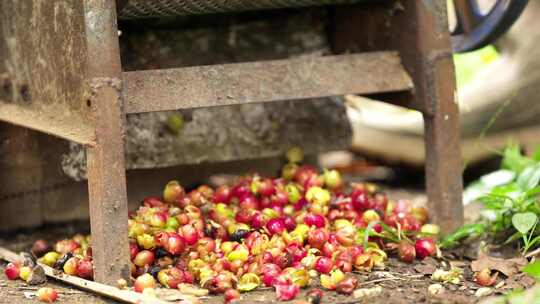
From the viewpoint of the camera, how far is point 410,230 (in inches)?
126

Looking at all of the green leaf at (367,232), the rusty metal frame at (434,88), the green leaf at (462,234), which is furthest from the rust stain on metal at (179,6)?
the green leaf at (462,234)

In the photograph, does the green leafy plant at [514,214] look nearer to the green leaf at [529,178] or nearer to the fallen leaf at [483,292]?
the green leaf at [529,178]

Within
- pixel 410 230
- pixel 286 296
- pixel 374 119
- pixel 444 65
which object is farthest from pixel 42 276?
pixel 374 119

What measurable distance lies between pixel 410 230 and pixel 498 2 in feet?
2.93

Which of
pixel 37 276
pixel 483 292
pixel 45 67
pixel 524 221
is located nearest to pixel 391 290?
pixel 483 292

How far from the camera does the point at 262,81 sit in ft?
10.1

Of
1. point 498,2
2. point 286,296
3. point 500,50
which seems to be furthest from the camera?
point 500,50

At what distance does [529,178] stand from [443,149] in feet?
1.10

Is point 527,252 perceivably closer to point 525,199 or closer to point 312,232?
point 525,199

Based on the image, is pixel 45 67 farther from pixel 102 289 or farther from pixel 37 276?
pixel 102 289

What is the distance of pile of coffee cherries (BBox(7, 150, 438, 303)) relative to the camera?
8.93ft

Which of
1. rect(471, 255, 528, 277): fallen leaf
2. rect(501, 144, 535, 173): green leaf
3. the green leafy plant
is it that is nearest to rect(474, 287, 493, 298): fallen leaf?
rect(471, 255, 528, 277): fallen leaf

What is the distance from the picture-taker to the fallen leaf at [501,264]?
285 cm

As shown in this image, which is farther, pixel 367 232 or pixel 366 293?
pixel 367 232
